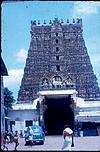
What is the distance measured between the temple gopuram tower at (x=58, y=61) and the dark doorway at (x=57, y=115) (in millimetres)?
2282

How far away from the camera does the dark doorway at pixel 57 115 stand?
44875 mm

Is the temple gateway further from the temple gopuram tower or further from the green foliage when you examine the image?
the green foliage

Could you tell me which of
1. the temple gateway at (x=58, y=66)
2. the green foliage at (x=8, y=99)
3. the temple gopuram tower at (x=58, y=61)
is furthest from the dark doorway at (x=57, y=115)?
the green foliage at (x=8, y=99)

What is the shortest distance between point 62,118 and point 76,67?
23.4 feet

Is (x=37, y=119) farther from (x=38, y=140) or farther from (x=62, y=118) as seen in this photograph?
(x=38, y=140)

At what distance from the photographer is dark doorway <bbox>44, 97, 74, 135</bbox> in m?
44.9

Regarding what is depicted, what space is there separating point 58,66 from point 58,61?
2.08 feet

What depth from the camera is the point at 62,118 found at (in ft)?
151

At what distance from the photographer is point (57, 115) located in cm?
4656

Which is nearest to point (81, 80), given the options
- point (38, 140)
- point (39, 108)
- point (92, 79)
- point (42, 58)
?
point (92, 79)

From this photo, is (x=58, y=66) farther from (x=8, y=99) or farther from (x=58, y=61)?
(x=8, y=99)

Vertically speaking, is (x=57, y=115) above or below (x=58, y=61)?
below

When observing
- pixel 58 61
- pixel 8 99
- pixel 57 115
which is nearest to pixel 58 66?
pixel 58 61

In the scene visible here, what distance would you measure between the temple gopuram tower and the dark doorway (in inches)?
89.8
